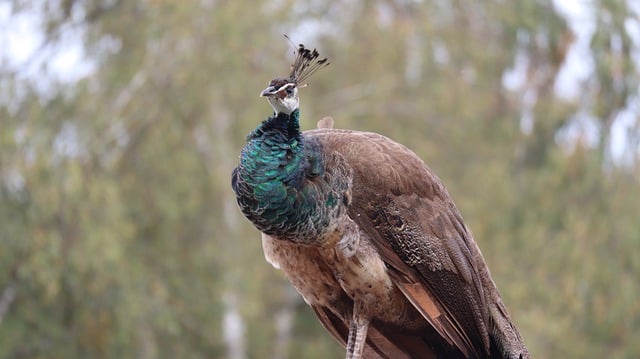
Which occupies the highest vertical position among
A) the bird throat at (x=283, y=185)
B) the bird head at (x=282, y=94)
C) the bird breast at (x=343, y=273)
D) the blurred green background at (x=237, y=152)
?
the blurred green background at (x=237, y=152)

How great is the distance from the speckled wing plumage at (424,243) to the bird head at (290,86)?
0.79 feet

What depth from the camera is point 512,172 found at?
1473cm

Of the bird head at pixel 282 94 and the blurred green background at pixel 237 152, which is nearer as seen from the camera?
the bird head at pixel 282 94

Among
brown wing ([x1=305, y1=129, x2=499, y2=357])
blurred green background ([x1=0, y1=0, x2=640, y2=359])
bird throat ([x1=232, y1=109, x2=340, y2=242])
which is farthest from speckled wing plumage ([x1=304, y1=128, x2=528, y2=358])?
blurred green background ([x1=0, y1=0, x2=640, y2=359])

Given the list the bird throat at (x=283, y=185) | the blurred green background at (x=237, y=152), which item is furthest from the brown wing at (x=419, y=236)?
the blurred green background at (x=237, y=152)

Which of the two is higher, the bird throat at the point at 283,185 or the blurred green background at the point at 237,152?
the blurred green background at the point at 237,152

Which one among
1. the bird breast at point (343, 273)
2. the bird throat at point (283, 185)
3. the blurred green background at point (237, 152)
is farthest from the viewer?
the blurred green background at point (237, 152)

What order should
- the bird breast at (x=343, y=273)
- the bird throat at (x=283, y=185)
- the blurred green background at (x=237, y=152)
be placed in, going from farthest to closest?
the blurred green background at (x=237, y=152) < the bird breast at (x=343, y=273) < the bird throat at (x=283, y=185)

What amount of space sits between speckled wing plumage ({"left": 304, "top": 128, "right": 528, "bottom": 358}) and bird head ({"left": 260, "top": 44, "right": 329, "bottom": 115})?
242 mm

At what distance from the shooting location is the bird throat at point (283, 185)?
407 centimetres

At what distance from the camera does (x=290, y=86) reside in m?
4.10

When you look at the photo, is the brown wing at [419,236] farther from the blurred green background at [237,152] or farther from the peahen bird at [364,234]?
the blurred green background at [237,152]

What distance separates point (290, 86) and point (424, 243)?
751mm

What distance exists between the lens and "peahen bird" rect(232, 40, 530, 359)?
410cm
